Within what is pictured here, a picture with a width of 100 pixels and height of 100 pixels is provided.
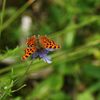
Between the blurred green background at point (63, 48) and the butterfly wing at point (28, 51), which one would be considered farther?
the blurred green background at point (63, 48)

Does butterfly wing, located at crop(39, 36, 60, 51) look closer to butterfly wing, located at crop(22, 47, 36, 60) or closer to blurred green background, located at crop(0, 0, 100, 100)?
butterfly wing, located at crop(22, 47, 36, 60)

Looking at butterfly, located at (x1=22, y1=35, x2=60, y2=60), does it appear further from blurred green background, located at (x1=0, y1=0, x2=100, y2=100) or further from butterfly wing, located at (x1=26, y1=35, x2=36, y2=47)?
blurred green background, located at (x1=0, y1=0, x2=100, y2=100)

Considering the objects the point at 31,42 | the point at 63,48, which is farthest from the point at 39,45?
the point at 63,48

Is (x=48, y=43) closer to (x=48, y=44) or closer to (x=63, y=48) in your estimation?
(x=48, y=44)

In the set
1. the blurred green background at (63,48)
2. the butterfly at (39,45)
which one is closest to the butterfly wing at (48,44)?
the butterfly at (39,45)

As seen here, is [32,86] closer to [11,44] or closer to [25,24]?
[11,44]

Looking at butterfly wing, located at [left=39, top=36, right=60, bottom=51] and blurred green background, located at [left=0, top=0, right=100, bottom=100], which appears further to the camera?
blurred green background, located at [left=0, top=0, right=100, bottom=100]

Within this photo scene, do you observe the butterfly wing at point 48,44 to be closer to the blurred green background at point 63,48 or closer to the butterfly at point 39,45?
the butterfly at point 39,45

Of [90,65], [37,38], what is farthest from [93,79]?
[37,38]

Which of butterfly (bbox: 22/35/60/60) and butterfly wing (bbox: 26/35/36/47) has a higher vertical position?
butterfly wing (bbox: 26/35/36/47)

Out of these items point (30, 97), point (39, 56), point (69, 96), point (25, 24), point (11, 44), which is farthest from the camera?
point (25, 24)

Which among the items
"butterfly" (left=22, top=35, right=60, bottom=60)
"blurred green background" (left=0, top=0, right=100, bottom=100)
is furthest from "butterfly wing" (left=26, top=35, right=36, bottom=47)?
"blurred green background" (left=0, top=0, right=100, bottom=100)
